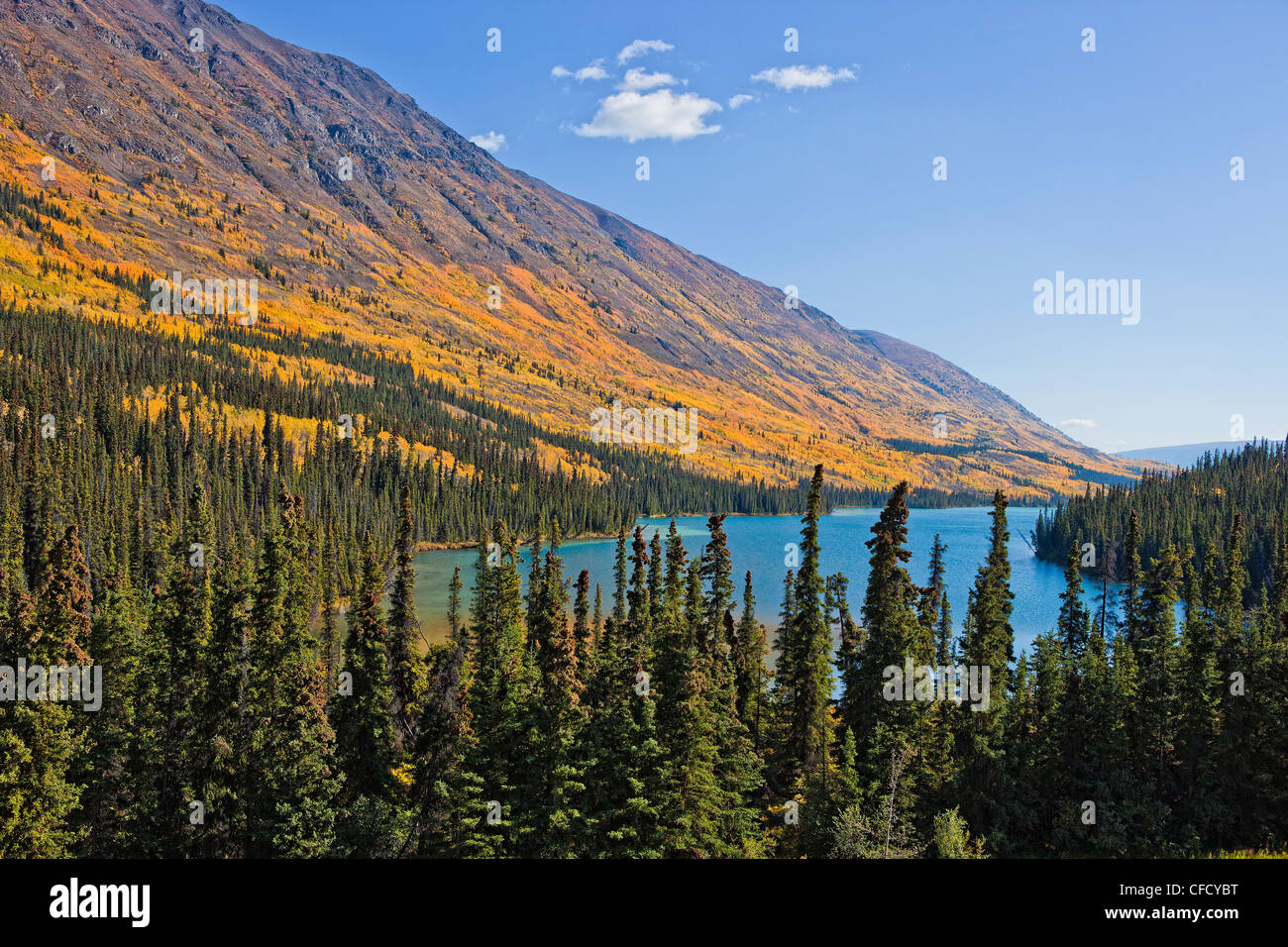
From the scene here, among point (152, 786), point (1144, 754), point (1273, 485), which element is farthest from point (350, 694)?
point (1273, 485)

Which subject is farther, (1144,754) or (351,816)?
(1144,754)

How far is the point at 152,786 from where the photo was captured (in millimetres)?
47938
